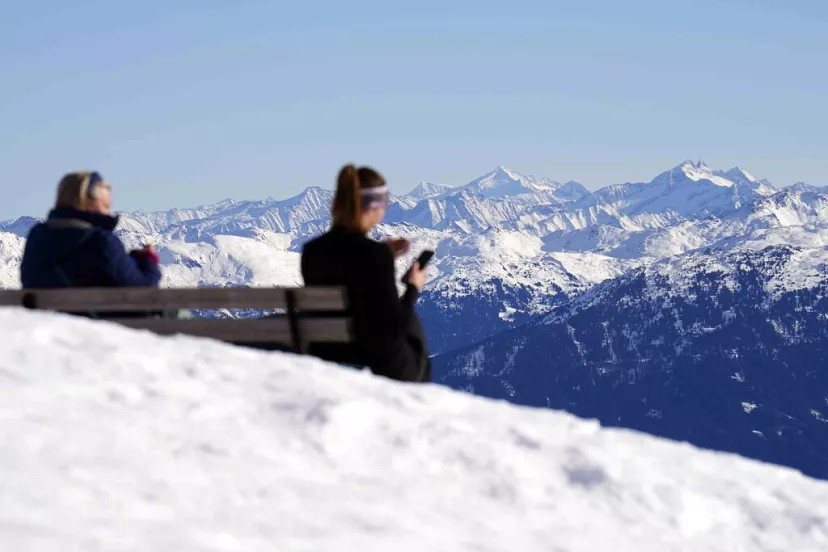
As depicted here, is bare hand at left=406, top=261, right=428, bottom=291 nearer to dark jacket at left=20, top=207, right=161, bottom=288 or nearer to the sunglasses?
dark jacket at left=20, top=207, right=161, bottom=288

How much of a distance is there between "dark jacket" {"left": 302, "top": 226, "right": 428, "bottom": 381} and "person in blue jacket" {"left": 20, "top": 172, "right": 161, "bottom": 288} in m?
2.12

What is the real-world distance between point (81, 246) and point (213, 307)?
61.5 inches

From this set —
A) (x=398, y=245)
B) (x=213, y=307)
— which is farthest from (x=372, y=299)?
(x=213, y=307)

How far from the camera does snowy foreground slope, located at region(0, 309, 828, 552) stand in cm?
825

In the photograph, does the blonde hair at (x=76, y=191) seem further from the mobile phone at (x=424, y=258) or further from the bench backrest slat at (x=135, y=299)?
the mobile phone at (x=424, y=258)

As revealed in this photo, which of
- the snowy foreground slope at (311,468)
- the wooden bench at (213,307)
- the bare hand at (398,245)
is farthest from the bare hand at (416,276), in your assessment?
the snowy foreground slope at (311,468)

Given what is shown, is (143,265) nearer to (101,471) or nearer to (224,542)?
(101,471)

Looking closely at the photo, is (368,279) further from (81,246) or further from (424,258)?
(81,246)

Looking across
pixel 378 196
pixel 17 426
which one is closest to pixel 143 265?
pixel 378 196

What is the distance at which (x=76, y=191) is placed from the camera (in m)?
12.7

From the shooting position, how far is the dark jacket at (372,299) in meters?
11.7

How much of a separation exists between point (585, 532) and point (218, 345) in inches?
183

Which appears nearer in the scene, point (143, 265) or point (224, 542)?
point (224, 542)

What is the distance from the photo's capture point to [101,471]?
8.82m
